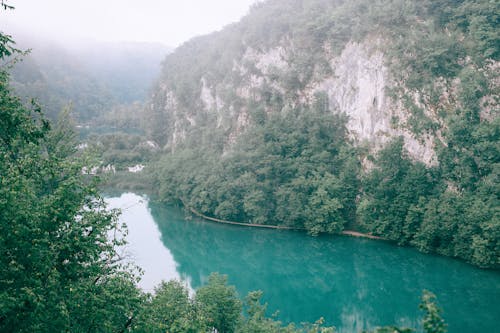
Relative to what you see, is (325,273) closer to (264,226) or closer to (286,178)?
(264,226)

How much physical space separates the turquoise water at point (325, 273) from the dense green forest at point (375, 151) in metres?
1.69

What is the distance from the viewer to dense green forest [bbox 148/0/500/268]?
1220 inches

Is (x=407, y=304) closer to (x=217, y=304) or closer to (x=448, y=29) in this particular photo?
(x=217, y=304)

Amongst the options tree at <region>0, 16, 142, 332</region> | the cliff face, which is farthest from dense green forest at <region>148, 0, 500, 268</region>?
tree at <region>0, 16, 142, 332</region>

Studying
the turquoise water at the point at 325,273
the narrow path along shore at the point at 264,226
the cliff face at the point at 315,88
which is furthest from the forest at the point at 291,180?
the turquoise water at the point at 325,273

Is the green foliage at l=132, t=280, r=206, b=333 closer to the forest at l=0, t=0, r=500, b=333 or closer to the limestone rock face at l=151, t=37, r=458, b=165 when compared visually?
the forest at l=0, t=0, r=500, b=333

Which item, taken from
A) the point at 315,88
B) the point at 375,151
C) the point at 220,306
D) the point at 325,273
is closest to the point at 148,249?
the point at 325,273

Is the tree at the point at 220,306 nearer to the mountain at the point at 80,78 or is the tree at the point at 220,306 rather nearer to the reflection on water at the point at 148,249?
the reflection on water at the point at 148,249

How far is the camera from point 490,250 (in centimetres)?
2816

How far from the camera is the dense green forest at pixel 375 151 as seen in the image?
31.0 meters

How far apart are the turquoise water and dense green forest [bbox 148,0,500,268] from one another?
169 centimetres

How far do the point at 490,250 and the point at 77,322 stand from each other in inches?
1086

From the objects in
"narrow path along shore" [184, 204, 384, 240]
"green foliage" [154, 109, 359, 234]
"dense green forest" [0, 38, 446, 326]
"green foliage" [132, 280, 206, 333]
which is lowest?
"narrow path along shore" [184, 204, 384, 240]

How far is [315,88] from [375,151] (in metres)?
10.9
